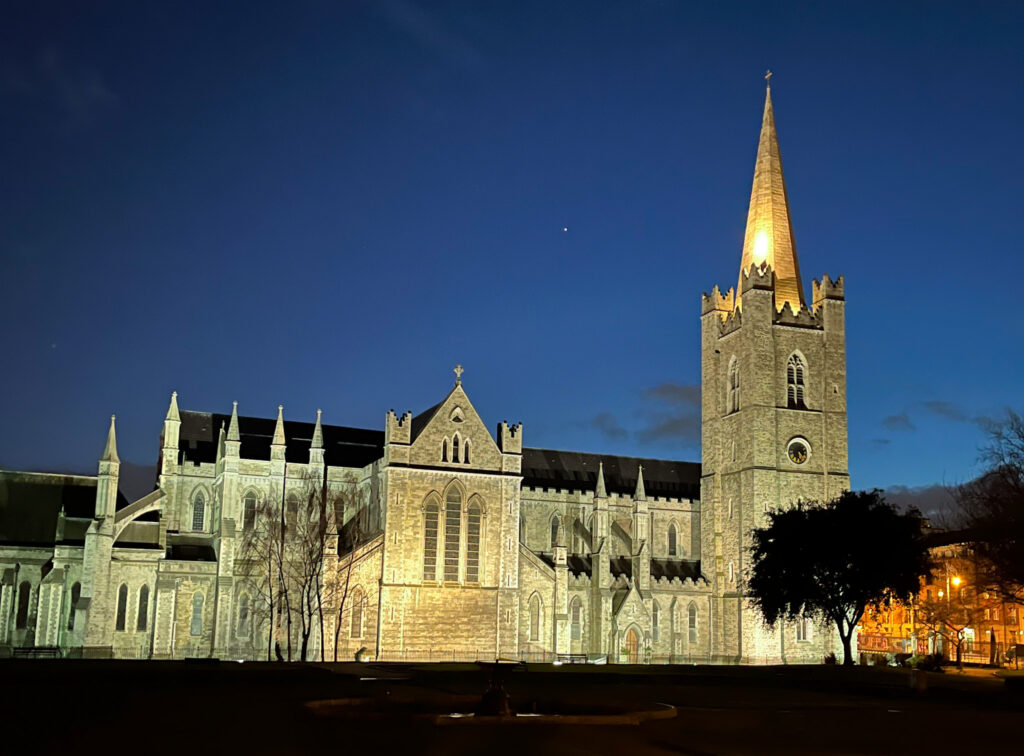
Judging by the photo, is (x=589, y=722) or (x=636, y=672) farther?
(x=636, y=672)

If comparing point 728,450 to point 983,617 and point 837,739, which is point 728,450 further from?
point 837,739

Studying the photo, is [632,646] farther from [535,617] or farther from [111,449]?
[111,449]

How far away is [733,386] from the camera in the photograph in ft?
298

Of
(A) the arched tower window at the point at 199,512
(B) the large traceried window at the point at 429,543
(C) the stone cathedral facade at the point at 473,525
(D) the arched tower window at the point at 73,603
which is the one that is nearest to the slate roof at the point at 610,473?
(C) the stone cathedral facade at the point at 473,525

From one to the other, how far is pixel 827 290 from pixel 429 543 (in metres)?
36.6

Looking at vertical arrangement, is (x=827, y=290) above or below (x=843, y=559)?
above

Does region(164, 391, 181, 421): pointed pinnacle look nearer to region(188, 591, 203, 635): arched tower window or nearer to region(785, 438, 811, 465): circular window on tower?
region(188, 591, 203, 635): arched tower window

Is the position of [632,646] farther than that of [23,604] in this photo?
Yes

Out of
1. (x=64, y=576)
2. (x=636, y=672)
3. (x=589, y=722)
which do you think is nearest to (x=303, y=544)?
(x=64, y=576)

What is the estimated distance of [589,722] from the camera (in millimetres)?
30328

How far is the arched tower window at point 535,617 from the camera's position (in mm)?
78125

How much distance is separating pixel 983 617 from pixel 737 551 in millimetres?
25110

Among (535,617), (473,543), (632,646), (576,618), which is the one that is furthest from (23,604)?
(632,646)

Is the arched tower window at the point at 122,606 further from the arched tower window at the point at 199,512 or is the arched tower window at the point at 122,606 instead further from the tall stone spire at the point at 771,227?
the tall stone spire at the point at 771,227
